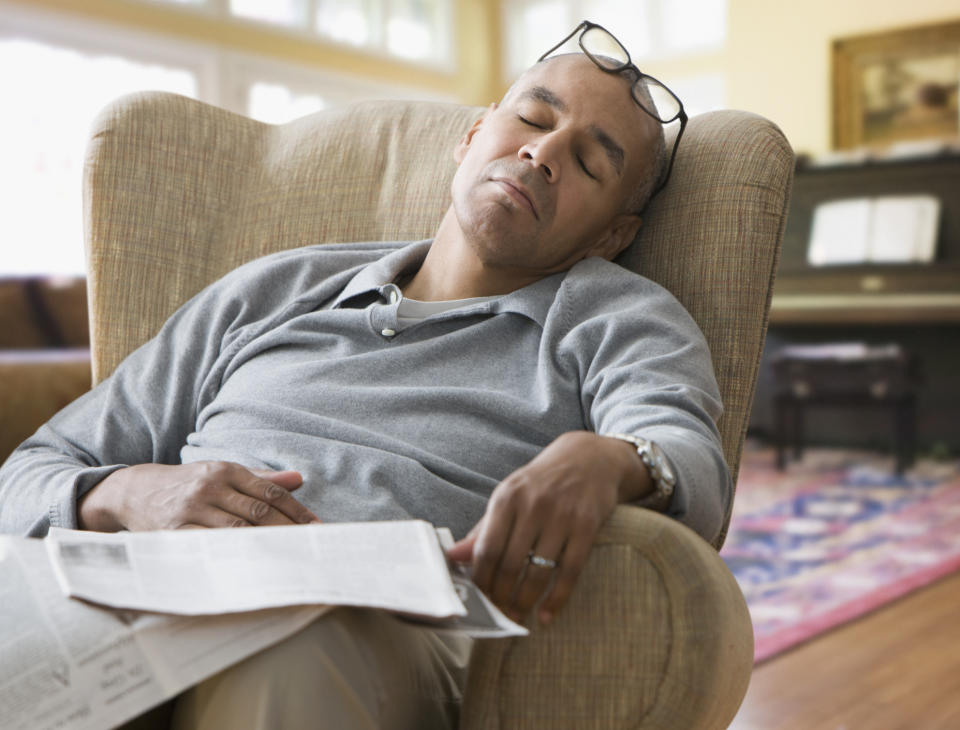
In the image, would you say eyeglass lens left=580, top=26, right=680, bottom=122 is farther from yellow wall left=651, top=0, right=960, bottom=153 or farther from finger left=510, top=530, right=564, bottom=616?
yellow wall left=651, top=0, right=960, bottom=153

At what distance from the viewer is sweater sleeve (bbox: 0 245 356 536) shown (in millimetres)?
1253

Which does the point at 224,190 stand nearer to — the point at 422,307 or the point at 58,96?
the point at 422,307

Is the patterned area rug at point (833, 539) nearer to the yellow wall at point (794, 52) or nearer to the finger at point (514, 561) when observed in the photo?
the finger at point (514, 561)

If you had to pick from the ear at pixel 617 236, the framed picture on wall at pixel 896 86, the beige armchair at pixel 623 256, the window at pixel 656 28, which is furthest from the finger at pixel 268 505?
the window at pixel 656 28

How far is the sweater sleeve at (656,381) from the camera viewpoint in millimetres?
911

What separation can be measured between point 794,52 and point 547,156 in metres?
5.17

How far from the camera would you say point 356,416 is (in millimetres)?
1124

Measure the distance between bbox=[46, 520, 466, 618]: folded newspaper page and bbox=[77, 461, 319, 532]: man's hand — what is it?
135 millimetres

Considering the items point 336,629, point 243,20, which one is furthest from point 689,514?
point 243,20

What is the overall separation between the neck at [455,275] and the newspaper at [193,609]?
544 mm

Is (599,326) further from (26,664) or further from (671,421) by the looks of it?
(26,664)

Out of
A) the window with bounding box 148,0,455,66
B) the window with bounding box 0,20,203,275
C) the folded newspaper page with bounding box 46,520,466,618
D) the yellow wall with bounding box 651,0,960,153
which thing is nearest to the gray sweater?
the folded newspaper page with bounding box 46,520,466,618

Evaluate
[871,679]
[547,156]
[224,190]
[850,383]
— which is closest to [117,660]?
[547,156]

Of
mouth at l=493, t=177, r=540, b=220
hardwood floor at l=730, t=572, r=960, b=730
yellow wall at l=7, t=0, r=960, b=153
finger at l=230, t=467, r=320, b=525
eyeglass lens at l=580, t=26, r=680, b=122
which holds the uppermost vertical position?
yellow wall at l=7, t=0, r=960, b=153
